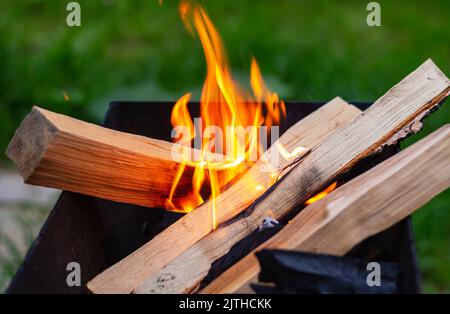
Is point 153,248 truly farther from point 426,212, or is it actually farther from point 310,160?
point 426,212

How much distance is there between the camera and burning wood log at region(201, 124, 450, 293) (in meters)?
1.62

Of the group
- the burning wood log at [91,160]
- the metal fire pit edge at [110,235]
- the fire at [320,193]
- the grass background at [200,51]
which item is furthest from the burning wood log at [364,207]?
the grass background at [200,51]

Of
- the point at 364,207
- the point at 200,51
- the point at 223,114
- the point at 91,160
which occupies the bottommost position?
the point at 364,207

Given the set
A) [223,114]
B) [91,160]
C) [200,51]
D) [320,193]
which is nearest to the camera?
[91,160]

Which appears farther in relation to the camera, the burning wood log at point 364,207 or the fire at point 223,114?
the fire at point 223,114

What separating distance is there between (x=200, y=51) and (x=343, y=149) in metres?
2.20

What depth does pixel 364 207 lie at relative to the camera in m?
1.64

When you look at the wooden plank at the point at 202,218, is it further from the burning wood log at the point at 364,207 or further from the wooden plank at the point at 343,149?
the burning wood log at the point at 364,207

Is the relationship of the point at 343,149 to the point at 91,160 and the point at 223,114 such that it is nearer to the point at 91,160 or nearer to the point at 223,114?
the point at 223,114

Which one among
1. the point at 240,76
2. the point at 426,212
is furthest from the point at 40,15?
the point at 426,212

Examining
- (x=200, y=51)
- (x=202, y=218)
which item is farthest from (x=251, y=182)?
(x=200, y=51)

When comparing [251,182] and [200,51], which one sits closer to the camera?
[251,182]

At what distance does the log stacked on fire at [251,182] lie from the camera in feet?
5.46

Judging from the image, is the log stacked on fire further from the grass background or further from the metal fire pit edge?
the grass background
